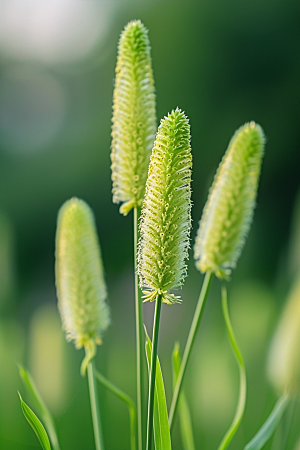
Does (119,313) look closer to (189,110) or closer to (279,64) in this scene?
(189,110)

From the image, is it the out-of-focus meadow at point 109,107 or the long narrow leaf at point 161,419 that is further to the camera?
the out-of-focus meadow at point 109,107

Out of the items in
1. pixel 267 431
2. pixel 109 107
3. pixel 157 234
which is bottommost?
pixel 267 431

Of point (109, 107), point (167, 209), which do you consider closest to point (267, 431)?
point (167, 209)

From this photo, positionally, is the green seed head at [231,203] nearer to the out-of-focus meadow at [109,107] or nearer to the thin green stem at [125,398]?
the thin green stem at [125,398]

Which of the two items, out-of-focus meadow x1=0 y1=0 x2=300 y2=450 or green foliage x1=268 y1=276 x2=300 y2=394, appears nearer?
green foliage x1=268 y1=276 x2=300 y2=394

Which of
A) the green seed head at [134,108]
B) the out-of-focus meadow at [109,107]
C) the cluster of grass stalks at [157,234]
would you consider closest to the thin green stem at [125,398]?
the cluster of grass stalks at [157,234]

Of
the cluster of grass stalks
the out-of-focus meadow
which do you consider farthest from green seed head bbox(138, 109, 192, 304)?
the out-of-focus meadow

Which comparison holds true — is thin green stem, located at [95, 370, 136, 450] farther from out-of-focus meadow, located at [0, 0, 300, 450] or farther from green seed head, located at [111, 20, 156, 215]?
out-of-focus meadow, located at [0, 0, 300, 450]

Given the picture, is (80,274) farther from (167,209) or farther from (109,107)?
(109,107)
